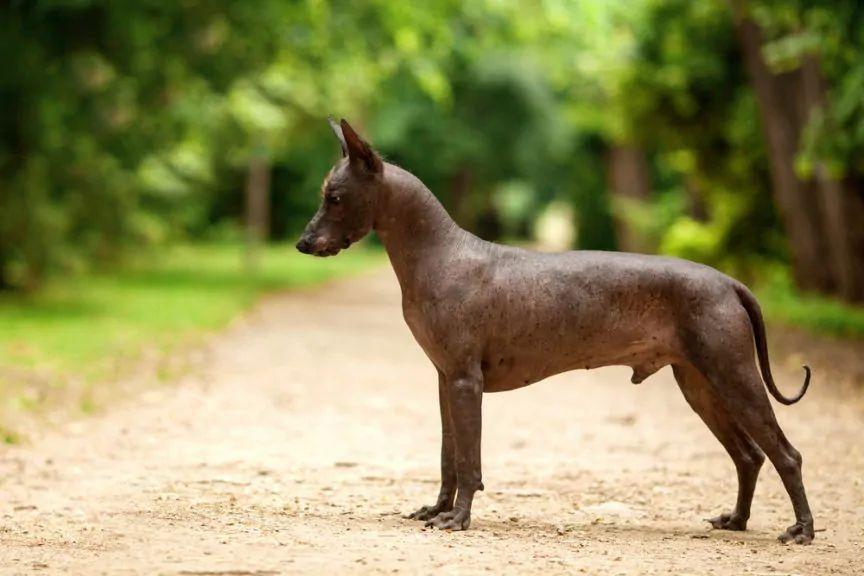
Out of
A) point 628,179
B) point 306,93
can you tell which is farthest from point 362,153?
point 628,179

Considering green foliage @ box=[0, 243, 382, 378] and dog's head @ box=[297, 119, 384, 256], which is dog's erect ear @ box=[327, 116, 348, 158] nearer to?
dog's head @ box=[297, 119, 384, 256]

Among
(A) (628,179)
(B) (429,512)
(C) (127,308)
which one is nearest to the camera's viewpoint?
(B) (429,512)

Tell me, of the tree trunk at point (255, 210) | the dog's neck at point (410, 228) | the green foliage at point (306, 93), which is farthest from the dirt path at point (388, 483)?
the tree trunk at point (255, 210)

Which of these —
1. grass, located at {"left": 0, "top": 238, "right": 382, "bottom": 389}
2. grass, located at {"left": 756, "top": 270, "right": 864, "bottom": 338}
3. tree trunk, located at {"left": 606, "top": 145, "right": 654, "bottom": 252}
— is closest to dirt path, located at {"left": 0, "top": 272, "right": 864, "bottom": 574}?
grass, located at {"left": 0, "top": 238, "right": 382, "bottom": 389}

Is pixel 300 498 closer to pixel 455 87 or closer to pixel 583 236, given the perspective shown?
pixel 583 236

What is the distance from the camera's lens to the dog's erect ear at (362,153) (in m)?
6.64

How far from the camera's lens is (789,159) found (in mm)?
23219

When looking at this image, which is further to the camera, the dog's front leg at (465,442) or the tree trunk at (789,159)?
the tree trunk at (789,159)

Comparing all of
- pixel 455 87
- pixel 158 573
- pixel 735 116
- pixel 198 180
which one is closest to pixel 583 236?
pixel 455 87

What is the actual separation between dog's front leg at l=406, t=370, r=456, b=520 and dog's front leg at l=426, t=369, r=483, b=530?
0.25 metres

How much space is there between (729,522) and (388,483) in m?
2.32

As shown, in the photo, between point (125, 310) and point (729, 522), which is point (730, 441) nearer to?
point (729, 522)

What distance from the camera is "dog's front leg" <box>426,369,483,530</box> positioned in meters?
6.68

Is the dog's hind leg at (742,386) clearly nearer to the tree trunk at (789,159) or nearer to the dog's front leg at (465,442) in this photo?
the dog's front leg at (465,442)
